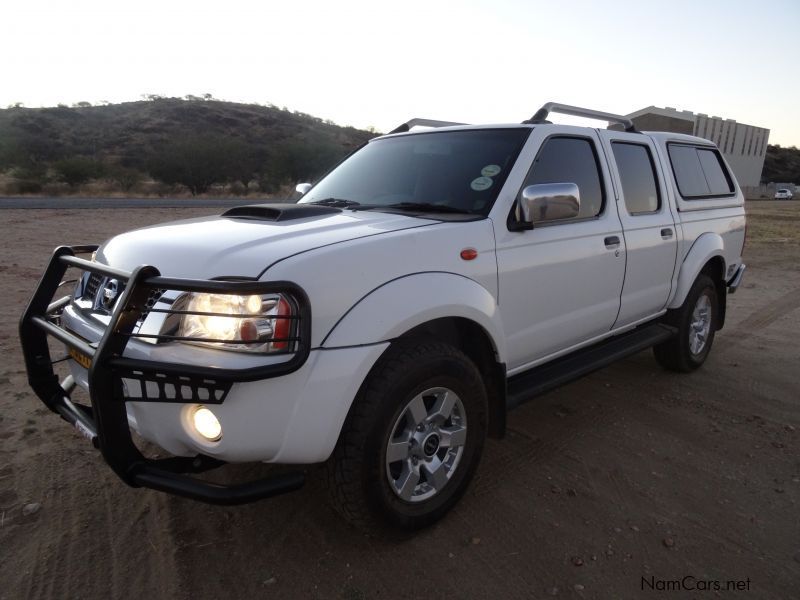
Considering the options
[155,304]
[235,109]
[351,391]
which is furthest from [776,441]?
[235,109]

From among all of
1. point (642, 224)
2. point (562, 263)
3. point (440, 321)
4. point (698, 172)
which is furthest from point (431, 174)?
point (698, 172)

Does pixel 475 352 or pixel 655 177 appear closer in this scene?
pixel 475 352

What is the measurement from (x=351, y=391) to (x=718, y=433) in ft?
9.38

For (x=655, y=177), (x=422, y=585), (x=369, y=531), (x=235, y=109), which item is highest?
(x=235, y=109)

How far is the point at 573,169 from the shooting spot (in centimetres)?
362

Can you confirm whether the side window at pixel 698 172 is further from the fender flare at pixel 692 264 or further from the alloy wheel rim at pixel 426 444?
the alloy wheel rim at pixel 426 444

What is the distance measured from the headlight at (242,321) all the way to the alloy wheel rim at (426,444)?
0.67 m

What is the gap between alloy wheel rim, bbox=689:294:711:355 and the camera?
4969 mm

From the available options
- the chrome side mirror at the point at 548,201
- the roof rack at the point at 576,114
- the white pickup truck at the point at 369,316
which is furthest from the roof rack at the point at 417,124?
the chrome side mirror at the point at 548,201

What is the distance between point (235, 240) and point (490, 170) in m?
1.49

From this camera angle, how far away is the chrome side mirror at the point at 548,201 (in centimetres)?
285

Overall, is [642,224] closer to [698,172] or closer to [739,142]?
[698,172]

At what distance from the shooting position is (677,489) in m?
3.14

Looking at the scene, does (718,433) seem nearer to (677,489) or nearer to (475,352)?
(677,489)
